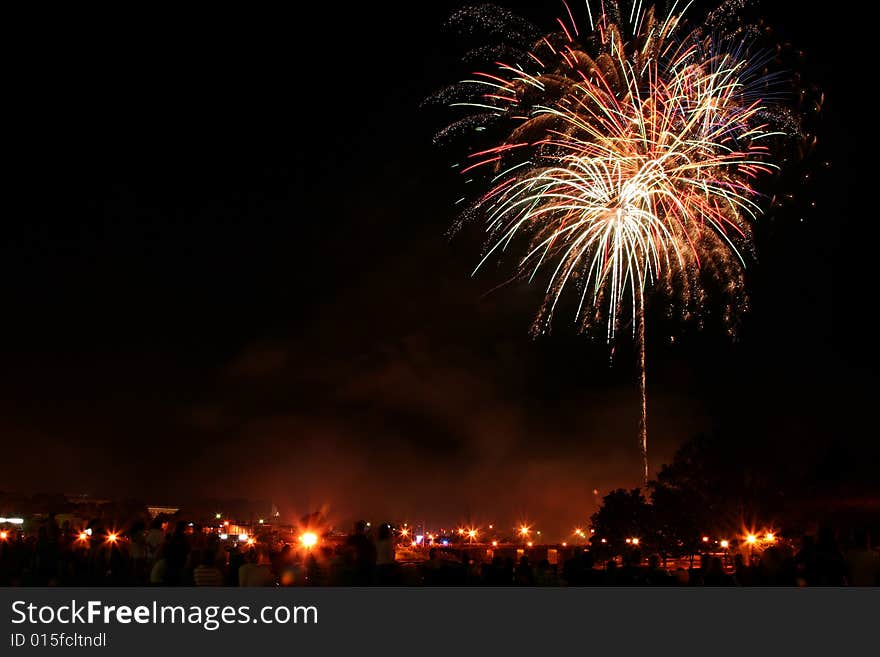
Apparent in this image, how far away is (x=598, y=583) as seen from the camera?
1147 cm

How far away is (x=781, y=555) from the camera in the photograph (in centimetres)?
1044

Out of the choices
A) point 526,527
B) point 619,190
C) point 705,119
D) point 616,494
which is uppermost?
point 705,119

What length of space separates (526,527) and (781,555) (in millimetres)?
177476

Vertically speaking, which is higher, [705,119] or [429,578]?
[705,119]

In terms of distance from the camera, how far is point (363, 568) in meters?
10.6

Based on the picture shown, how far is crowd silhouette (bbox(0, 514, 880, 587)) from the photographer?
9.73 meters

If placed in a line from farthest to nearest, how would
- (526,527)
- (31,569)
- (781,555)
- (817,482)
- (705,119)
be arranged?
(526,527) → (817,482) → (705,119) → (31,569) → (781,555)

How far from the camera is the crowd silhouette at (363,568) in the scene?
9.73 meters

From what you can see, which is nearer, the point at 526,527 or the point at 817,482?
the point at 817,482
